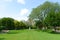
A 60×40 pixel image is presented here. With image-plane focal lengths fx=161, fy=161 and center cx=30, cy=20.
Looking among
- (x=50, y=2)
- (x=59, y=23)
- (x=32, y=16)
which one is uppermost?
(x=50, y=2)

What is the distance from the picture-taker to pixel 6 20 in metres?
67.6

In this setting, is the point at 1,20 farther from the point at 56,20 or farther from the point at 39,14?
the point at 56,20

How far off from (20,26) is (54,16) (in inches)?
1437

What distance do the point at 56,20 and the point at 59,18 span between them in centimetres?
114

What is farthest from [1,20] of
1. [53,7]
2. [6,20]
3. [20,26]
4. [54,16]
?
[54,16]

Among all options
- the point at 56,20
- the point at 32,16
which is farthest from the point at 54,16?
the point at 32,16

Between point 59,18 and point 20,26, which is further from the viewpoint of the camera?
point 20,26

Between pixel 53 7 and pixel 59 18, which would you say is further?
pixel 53 7

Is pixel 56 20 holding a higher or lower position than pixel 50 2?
lower

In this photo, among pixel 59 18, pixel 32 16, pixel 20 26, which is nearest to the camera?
pixel 59 18

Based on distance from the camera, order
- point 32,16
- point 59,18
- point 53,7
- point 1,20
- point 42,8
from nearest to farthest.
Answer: point 59,18
point 53,7
point 42,8
point 32,16
point 1,20

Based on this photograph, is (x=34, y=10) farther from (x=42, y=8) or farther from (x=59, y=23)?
(x=59, y=23)

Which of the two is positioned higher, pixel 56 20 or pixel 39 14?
pixel 39 14

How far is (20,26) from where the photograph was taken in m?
74.5
